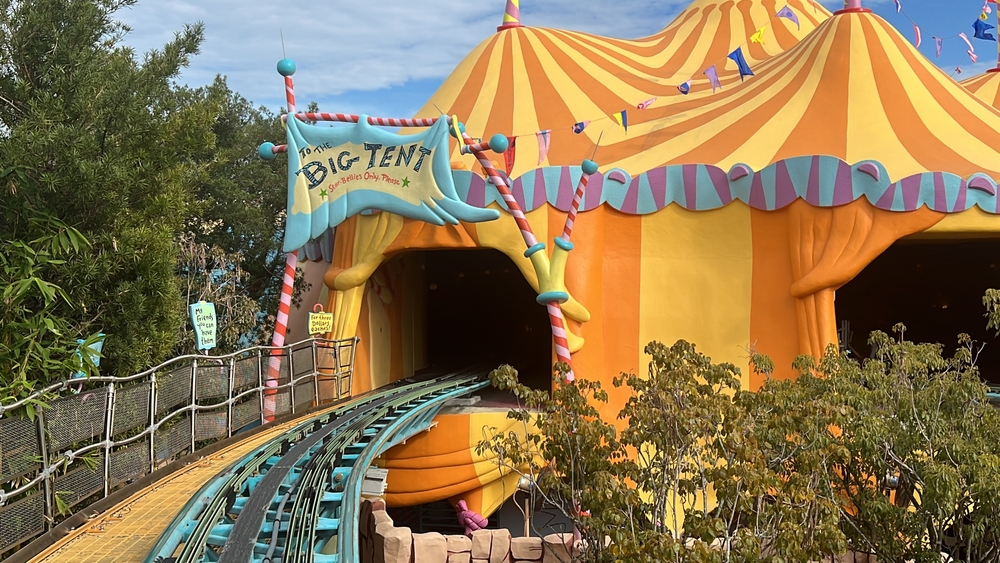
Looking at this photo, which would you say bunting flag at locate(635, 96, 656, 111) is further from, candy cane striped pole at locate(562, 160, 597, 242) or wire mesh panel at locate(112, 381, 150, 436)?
wire mesh panel at locate(112, 381, 150, 436)

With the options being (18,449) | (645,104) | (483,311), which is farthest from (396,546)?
(483,311)

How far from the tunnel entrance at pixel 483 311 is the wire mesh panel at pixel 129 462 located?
39.3ft

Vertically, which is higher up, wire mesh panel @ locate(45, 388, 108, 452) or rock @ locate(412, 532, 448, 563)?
wire mesh panel @ locate(45, 388, 108, 452)

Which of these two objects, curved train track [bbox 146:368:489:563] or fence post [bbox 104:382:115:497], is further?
fence post [bbox 104:382:115:497]

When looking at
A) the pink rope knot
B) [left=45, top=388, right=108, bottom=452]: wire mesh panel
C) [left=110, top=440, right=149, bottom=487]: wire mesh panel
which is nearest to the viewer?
[left=45, top=388, right=108, bottom=452]: wire mesh panel

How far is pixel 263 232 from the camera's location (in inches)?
774

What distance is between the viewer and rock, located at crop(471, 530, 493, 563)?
297 inches

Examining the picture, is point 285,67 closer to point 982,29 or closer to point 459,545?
point 459,545

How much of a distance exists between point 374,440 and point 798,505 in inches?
171

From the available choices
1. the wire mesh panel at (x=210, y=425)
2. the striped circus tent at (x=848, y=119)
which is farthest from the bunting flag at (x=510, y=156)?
the wire mesh panel at (x=210, y=425)

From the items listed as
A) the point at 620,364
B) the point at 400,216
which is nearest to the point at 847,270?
the point at 620,364

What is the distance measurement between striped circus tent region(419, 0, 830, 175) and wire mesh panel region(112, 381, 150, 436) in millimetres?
7454

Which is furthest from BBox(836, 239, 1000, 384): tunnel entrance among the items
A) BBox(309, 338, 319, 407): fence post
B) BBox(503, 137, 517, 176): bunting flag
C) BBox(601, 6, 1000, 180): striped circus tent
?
BBox(309, 338, 319, 407): fence post

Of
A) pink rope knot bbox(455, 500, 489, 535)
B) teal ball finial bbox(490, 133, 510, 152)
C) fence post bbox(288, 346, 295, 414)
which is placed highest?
teal ball finial bbox(490, 133, 510, 152)
